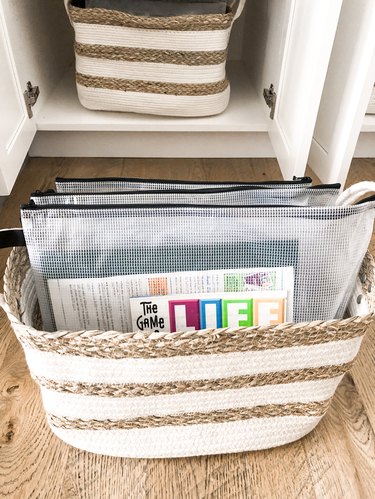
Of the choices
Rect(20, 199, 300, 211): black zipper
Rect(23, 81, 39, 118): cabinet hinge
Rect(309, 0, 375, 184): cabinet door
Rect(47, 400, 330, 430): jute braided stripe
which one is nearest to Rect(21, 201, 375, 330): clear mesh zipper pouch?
Rect(20, 199, 300, 211): black zipper

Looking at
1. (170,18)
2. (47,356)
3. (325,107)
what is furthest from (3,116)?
(325,107)

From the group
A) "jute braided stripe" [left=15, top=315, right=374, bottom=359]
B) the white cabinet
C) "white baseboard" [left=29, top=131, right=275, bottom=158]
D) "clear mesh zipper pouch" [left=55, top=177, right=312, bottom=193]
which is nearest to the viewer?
"jute braided stripe" [left=15, top=315, right=374, bottom=359]

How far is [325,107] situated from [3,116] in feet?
1.84

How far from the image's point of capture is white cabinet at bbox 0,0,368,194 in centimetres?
70

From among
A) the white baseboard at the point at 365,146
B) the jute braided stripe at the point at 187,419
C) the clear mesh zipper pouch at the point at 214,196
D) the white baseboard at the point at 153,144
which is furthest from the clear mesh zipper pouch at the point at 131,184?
the white baseboard at the point at 365,146

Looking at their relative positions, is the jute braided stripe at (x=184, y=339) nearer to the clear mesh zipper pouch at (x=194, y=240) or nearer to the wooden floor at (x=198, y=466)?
the clear mesh zipper pouch at (x=194, y=240)

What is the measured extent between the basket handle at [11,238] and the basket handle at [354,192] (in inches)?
14.8

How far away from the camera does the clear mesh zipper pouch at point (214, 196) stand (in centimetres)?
53

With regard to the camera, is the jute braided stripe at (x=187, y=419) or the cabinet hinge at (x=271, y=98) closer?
the jute braided stripe at (x=187, y=419)

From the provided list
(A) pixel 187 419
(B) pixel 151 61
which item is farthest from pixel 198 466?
(B) pixel 151 61

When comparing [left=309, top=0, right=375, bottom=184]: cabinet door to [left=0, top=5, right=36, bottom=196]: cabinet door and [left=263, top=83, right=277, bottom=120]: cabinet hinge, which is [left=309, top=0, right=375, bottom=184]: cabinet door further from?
[left=0, top=5, right=36, bottom=196]: cabinet door

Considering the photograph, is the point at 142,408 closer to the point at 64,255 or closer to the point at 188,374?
the point at 188,374

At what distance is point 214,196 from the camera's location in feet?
1.79

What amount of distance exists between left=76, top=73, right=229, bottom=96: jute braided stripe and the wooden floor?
57 cm
